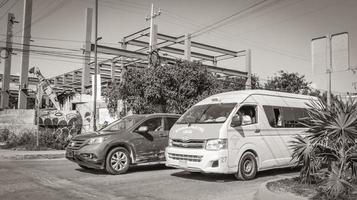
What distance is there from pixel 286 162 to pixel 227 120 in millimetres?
2759

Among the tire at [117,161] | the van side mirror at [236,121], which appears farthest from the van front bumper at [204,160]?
the tire at [117,161]

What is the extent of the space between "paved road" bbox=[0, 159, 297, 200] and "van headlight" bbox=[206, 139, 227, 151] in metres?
0.85

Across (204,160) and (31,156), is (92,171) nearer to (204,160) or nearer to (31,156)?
(204,160)

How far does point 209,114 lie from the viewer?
980 cm

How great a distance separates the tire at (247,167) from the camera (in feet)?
30.2

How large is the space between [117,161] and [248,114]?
387 cm

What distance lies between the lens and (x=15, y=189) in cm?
766

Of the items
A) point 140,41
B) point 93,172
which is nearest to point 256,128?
point 93,172

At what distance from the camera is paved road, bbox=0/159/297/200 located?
7.25 meters

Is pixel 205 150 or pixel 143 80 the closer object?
pixel 205 150

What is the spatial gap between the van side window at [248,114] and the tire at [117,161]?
3457 millimetres

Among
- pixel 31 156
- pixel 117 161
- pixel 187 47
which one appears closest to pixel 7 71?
pixel 187 47

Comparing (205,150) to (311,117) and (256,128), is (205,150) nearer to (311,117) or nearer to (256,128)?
(256,128)

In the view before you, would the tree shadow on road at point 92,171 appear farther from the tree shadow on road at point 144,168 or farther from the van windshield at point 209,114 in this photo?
the van windshield at point 209,114
